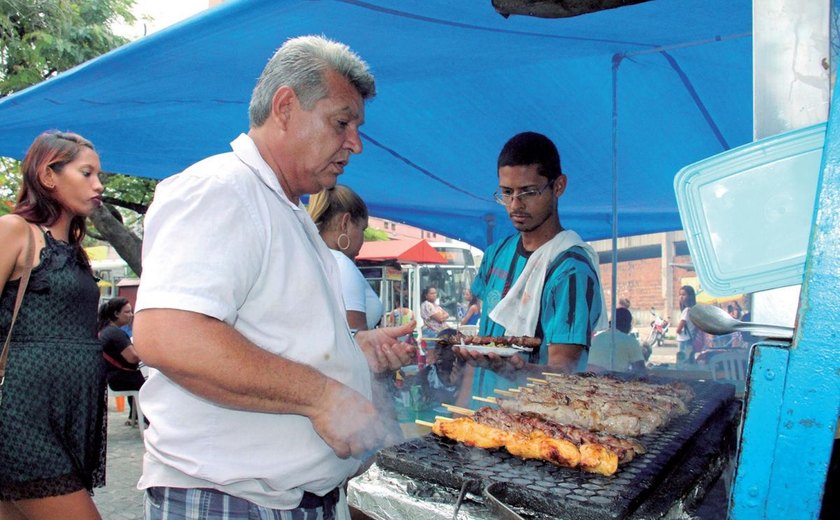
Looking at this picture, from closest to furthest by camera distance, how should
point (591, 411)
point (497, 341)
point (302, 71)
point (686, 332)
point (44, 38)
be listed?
point (302, 71), point (591, 411), point (497, 341), point (44, 38), point (686, 332)

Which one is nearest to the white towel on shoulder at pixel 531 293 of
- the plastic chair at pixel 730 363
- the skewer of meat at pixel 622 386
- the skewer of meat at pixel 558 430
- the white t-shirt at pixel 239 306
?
the skewer of meat at pixel 622 386

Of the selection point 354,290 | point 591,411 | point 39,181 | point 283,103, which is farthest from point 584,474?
point 39,181

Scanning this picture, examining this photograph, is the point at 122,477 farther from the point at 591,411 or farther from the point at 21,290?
the point at 591,411

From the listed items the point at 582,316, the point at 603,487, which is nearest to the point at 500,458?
the point at 603,487

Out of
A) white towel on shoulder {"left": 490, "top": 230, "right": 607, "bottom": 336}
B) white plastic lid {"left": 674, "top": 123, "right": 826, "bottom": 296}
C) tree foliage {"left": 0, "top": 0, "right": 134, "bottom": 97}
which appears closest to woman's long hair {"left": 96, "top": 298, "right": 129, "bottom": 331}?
tree foliage {"left": 0, "top": 0, "right": 134, "bottom": 97}

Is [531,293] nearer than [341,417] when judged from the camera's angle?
No

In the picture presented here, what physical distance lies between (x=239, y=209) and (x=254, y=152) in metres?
0.28

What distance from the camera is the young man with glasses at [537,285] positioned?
3486 millimetres

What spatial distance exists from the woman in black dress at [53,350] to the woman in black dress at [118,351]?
5.50 m

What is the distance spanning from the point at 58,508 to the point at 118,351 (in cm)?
628

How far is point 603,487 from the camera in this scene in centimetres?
172

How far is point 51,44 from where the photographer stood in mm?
10898

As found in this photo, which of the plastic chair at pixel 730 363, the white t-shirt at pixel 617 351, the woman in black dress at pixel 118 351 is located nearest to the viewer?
the white t-shirt at pixel 617 351

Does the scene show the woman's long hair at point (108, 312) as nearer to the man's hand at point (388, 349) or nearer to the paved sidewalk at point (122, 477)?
the paved sidewalk at point (122, 477)
